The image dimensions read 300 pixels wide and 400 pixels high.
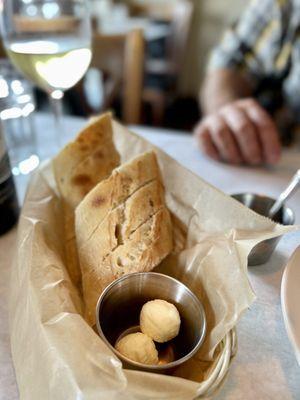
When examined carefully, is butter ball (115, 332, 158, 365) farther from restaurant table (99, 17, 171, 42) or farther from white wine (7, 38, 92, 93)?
restaurant table (99, 17, 171, 42)

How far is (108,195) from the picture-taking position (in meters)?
0.42

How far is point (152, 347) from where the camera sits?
12.9 inches

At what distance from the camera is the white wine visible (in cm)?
59

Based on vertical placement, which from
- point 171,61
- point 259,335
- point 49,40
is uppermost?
point 49,40

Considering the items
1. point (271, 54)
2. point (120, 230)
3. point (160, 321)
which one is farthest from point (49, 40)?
point (271, 54)

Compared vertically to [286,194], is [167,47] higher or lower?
lower

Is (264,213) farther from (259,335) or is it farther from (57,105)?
(57,105)

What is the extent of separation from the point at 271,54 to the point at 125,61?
43 cm

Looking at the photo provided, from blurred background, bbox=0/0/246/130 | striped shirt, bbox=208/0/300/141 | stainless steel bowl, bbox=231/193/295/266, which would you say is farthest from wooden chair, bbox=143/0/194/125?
stainless steel bowl, bbox=231/193/295/266

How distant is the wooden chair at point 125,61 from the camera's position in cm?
113

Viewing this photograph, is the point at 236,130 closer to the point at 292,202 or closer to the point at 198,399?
the point at 292,202

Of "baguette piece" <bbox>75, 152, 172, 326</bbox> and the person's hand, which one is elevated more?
"baguette piece" <bbox>75, 152, 172, 326</bbox>

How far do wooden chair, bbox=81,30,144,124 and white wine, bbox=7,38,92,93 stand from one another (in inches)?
18.5

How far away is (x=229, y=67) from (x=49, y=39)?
0.61m
